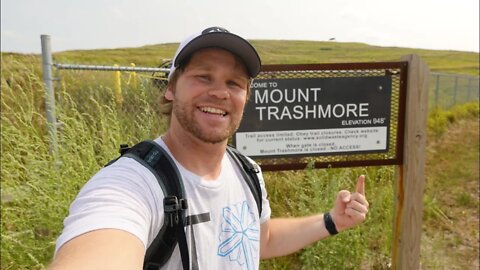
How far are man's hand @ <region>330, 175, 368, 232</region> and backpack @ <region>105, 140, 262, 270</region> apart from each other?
0.99 m

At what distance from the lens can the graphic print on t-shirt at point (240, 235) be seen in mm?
1515

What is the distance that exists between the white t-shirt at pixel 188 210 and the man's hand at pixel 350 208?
1.87ft

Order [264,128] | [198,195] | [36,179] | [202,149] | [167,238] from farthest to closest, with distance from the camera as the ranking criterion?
[264,128]
[36,179]
[202,149]
[198,195]
[167,238]

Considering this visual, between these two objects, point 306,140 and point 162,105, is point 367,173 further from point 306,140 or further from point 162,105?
point 162,105

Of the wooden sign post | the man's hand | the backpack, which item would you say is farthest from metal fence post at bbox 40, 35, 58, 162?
the wooden sign post

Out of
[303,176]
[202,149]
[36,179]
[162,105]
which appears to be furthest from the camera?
[303,176]

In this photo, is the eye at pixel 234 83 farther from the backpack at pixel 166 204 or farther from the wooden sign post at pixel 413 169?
the wooden sign post at pixel 413 169

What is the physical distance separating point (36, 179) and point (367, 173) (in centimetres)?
305

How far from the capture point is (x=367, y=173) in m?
4.18

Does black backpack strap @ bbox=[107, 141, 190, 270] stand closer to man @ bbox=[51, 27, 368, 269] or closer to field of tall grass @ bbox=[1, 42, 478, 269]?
man @ bbox=[51, 27, 368, 269]

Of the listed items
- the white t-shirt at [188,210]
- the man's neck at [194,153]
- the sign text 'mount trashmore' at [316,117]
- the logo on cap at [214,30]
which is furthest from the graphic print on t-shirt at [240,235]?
the sign text 'mount trashmore' at [316,117]

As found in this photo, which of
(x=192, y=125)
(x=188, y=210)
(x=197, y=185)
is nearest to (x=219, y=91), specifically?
(x=192, y=125)

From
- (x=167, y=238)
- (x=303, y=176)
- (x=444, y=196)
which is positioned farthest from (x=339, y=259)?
(x=444, y=196)

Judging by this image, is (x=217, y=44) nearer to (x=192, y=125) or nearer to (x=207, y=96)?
(x=207, y=96)
